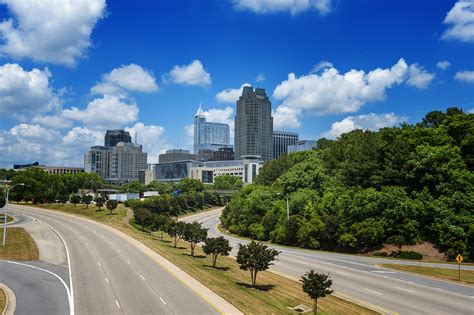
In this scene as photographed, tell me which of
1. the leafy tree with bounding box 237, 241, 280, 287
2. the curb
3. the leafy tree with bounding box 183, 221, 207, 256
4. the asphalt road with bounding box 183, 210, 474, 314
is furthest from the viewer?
the leafy tree with bounding box 183, 221, 207, 256

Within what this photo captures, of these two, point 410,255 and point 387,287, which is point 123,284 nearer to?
point 387,287

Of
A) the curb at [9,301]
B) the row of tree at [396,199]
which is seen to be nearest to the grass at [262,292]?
the curb at [9,301]

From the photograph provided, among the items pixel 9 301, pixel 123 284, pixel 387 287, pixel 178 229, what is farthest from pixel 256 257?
pixel 178 229

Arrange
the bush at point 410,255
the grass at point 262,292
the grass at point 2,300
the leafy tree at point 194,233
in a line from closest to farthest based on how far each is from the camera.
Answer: the grass at point 2,300, the grass at point 262,292, the bush at point 410,255, the leafy tree at point 194,233

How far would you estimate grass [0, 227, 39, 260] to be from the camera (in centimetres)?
4638

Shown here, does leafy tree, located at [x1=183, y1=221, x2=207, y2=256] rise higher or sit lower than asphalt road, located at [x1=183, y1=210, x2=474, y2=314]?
higher

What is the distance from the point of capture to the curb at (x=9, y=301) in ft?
78.2

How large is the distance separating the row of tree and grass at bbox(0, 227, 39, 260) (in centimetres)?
3808

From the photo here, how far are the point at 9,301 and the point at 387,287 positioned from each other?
93.4ft

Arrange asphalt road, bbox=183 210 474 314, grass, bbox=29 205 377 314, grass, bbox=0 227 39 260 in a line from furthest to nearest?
1. grass, bbox=0 227 39 260
2. asphalt road, bbox=183 210 474 314
3. grass, bbox=29 205 377 314

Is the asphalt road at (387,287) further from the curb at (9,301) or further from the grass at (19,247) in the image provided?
the grass at (19,247)

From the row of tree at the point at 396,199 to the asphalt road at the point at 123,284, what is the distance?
29.1m

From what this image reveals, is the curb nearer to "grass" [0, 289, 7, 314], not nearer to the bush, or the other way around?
"grass" [0, 289, 7, 314]

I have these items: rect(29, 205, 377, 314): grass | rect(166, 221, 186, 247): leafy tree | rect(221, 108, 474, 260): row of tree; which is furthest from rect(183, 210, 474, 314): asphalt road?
rect(166, 221, 186, 247): leafy tree
